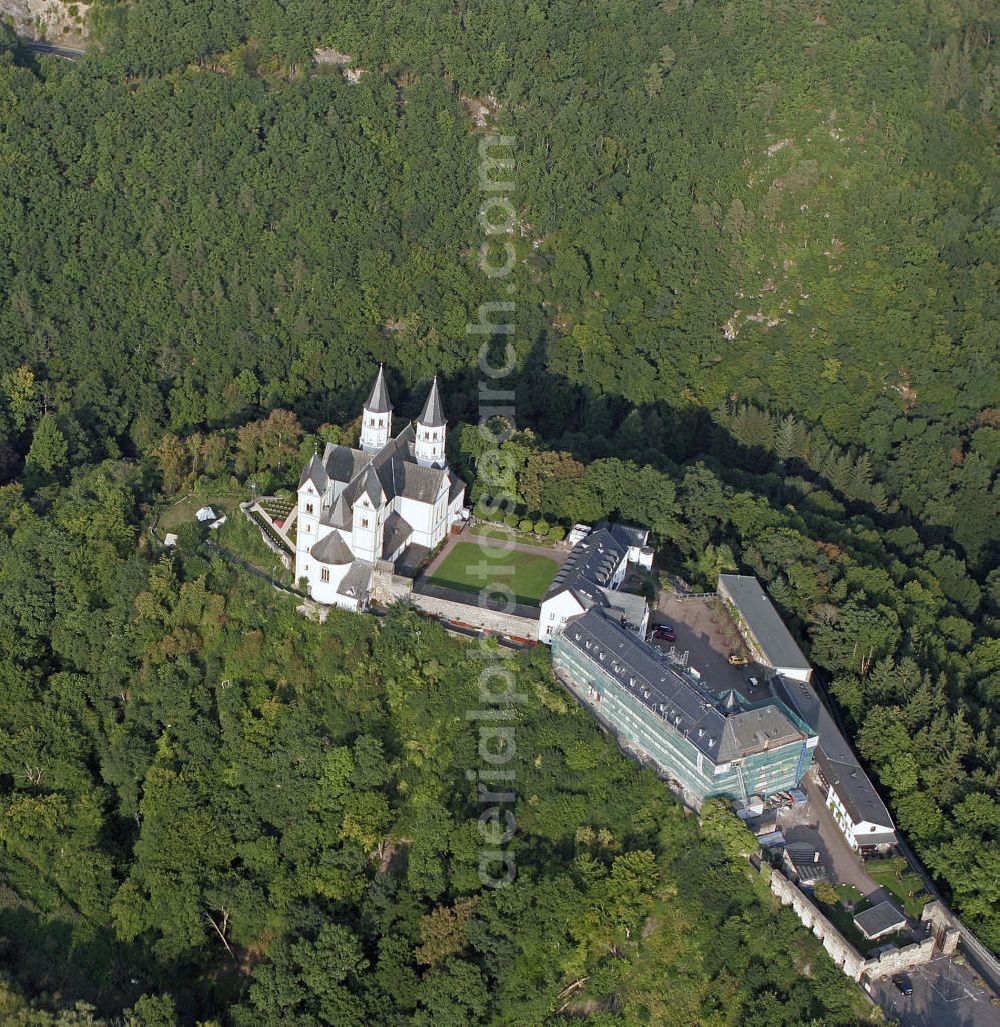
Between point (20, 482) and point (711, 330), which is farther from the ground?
point (711, 330)

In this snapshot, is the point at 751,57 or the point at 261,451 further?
the point at 751,57

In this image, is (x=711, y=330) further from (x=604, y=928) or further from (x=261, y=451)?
(x=604, y=928)

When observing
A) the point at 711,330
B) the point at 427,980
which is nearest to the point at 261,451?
the point at 427,980

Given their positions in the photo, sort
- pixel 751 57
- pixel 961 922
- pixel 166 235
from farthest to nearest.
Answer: pixel 751 57 → pixel 166 235 → pixel 961 922

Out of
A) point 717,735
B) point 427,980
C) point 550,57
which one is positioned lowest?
point 427,980

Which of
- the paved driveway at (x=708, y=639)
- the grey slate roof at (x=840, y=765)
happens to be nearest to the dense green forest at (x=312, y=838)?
the grey slate roof at (x=840, y=765)
